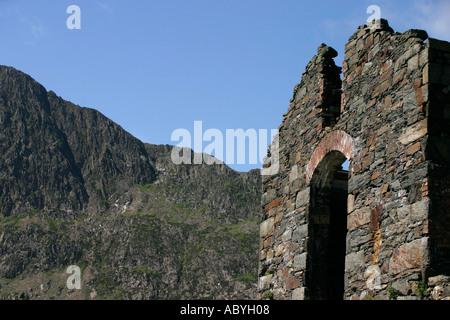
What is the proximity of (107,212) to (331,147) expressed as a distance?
491ft

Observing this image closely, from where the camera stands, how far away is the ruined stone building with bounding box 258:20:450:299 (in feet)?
24.1

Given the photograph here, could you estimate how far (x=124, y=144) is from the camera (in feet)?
571

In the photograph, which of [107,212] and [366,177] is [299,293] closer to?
[366,177]

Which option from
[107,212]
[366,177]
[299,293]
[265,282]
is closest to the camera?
[366,177]

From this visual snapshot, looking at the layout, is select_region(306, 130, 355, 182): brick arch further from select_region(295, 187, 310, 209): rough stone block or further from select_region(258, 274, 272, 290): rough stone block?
select_region(258, 274, 272, 290): rough stone block

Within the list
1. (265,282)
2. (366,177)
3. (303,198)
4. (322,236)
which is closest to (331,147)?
(303,198)

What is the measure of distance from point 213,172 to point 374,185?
156 m

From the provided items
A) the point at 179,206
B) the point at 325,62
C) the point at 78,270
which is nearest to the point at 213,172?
the point at 179,206

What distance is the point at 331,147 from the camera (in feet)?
31.4

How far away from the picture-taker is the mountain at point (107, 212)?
128 m

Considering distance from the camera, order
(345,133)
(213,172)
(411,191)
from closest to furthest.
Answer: (411,191) → (345,133) → (213,172)

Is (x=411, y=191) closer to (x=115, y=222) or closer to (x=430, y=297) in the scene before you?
(x=430, y=297)

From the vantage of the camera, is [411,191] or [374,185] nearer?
[411,191]

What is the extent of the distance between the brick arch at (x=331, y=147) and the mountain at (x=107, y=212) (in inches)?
4215
